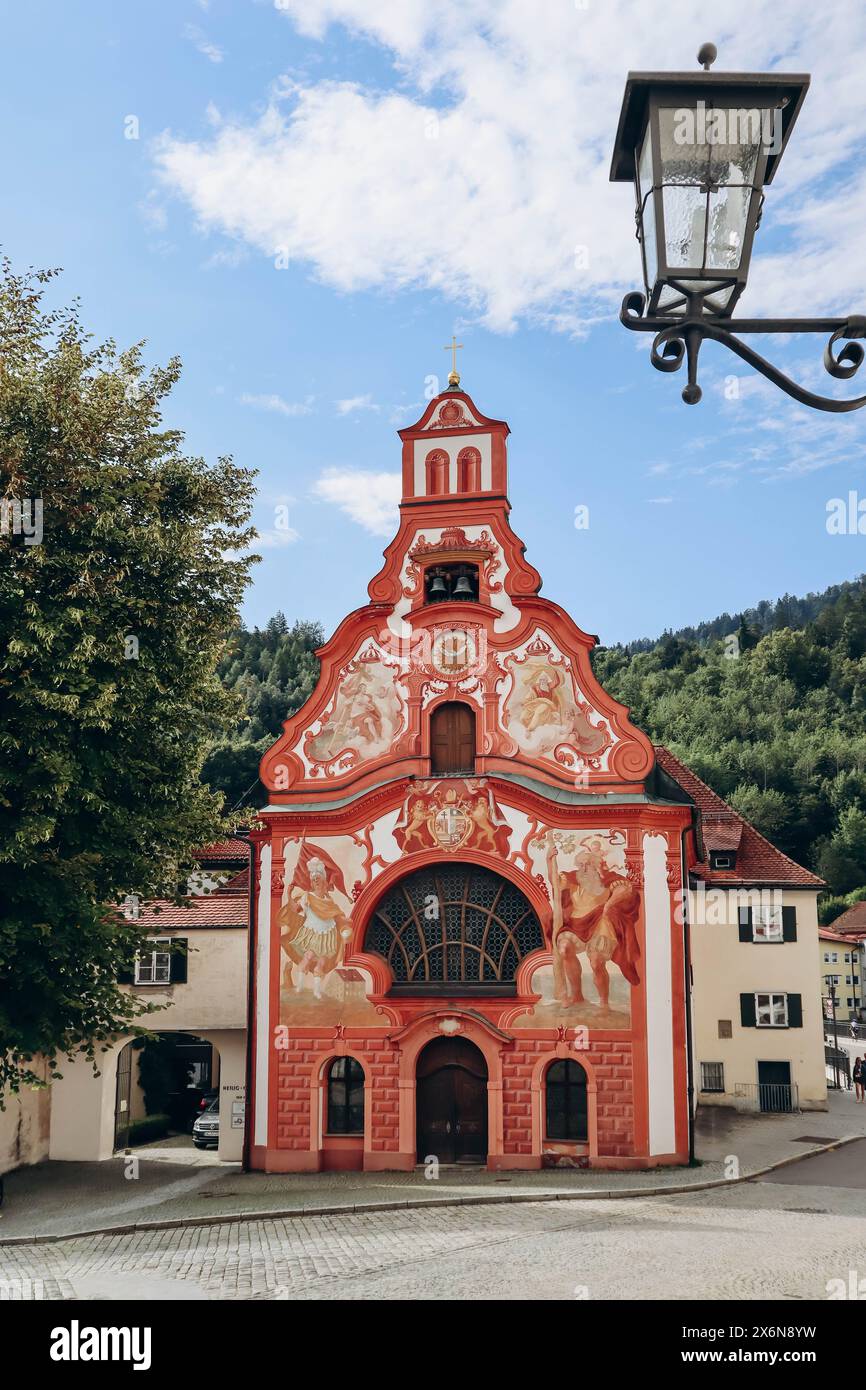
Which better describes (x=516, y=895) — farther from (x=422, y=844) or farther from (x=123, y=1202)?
(x=123, y=1202)

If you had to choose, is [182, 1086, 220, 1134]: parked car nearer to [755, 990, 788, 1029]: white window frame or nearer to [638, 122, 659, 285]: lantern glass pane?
[755, 990, 788, 1029]: white window frame

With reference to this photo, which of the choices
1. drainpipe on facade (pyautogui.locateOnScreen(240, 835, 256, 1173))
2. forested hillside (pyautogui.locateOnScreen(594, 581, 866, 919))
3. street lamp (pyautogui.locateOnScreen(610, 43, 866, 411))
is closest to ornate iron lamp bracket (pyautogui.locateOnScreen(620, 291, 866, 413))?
street lamp (pyautogui.locateOnScreen(610, 43, 866, 411))

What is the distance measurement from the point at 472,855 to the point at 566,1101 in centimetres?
543

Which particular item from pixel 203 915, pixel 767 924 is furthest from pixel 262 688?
pixel 203 915

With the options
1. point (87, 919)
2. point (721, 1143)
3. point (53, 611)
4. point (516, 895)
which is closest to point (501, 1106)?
point (516, 895)

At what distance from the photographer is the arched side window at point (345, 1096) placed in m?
26.7

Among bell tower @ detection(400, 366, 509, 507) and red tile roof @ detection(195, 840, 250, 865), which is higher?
bell tower @ detection(400, 366, 509, 507)

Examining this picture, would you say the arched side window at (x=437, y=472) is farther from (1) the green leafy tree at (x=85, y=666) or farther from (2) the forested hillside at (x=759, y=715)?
(2) the forested hillside at (x=759, y=715)

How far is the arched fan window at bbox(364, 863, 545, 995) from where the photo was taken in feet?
86.8

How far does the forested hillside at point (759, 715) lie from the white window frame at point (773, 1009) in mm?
49511

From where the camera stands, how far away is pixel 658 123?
510 centimetres

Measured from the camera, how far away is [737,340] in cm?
525

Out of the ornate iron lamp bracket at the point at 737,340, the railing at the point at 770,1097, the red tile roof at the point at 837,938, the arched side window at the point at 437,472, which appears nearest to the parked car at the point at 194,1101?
the railing at the point at 770,1097

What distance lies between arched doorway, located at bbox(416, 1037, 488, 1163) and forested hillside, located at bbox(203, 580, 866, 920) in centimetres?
5551
